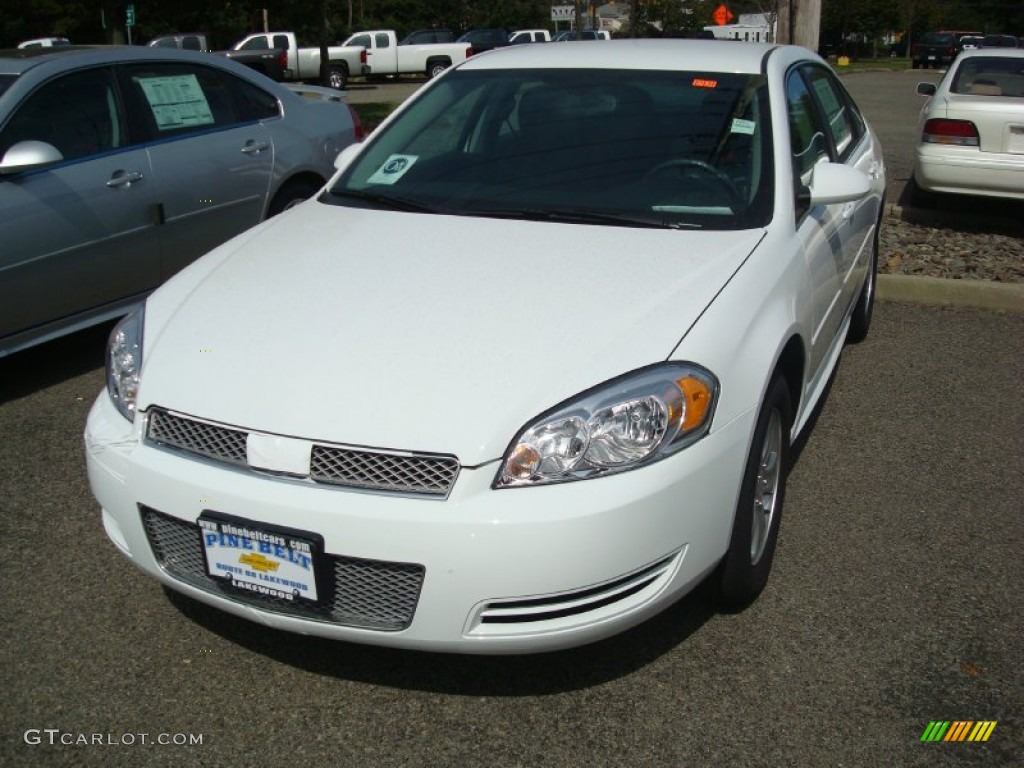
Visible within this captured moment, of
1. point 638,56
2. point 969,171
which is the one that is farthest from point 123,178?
point 969,171

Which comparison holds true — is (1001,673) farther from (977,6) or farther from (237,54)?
(977,6)

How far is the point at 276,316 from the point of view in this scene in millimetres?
2910

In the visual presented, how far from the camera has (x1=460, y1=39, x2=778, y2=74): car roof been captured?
3906 mm

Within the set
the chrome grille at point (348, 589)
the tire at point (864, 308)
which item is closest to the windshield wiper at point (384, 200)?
the chrome grille at point (348, 589)

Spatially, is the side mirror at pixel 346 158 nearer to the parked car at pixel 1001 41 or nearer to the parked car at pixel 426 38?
the parked car at pixel 1001 41

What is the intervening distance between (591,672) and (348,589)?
0.76 meters

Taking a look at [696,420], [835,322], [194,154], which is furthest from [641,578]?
[194,154]

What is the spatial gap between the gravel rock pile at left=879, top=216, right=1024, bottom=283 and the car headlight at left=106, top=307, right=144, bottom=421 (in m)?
5.39

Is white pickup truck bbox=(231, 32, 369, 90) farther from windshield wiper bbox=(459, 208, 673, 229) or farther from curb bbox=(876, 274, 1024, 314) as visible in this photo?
windshield wiper bbox=(459, 208, 673, 229)

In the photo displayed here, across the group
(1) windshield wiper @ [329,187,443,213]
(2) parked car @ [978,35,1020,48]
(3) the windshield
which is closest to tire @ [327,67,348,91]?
(2) parked car @ [978,35,1020,48]

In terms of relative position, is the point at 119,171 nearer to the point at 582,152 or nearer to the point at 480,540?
the point at 582,152

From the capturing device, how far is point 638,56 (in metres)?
4.00

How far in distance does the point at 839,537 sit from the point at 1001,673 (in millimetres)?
815

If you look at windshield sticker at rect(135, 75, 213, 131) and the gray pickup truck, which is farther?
the gray pickup truck
